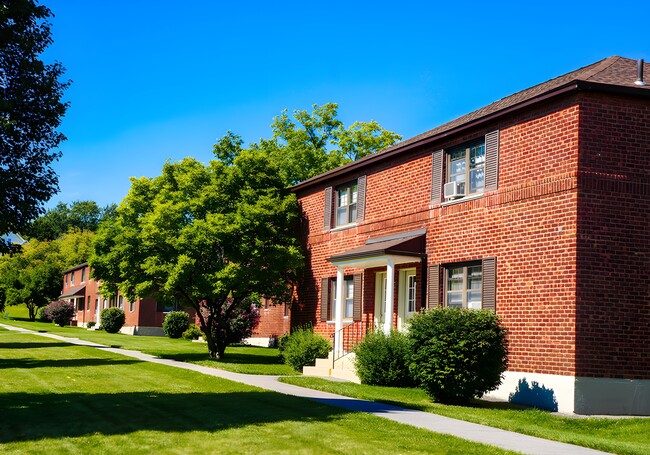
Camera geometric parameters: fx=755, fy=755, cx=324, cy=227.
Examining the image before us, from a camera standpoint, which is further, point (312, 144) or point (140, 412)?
point (312, 144)

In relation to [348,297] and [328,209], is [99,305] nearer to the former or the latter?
[328,209]

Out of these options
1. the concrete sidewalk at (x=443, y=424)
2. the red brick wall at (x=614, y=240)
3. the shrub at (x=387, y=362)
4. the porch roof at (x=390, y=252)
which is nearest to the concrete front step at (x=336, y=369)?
the shrub at (x=387, y=362)

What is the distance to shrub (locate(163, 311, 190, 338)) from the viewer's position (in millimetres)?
42688

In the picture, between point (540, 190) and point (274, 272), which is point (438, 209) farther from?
point (274, 272)

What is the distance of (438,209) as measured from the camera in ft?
64.2

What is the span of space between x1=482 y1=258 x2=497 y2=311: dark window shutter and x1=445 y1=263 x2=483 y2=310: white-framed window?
1.29 feet

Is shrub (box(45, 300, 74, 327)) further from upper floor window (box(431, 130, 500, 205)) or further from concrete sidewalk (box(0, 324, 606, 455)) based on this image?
upper floor window (box(431, 130, 500, 205))

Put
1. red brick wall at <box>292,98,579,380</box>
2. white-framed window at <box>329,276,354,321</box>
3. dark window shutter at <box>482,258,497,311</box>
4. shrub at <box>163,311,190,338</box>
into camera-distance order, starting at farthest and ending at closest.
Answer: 1. shrub at <box>163,311,190,338</box>
2. white-framed window at <box>329,276,354,321</box>
3. dark window shutter at <box>482,258,497,311</box>
4. red brick wall at <box>292,98,579,380</box>

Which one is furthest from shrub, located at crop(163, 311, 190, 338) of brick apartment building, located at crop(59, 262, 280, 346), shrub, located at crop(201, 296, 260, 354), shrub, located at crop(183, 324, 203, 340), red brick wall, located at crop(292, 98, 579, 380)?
red brick wall, located at crop(292, 98, 579, 380)

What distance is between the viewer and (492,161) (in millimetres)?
17750

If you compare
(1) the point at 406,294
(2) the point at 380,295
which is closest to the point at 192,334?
(2) the point at 380,295

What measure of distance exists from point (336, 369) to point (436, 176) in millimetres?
6028

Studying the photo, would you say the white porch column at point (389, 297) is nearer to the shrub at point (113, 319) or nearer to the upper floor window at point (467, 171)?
the upper floor window at point (467, 171)

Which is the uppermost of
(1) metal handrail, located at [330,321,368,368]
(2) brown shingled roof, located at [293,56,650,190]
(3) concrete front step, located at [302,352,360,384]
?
(2) brown shingled roof, located at [293,56,650,190]
